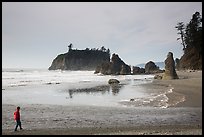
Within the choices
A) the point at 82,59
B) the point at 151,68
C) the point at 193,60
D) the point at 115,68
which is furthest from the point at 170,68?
the point at 82,59

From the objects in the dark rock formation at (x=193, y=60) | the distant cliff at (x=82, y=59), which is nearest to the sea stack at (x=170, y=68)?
the dark rock formation at (x=193, y=60)

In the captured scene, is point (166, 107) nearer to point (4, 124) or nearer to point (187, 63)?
point (4, 124)

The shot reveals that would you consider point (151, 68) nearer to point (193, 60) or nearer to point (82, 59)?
point (193, 60)

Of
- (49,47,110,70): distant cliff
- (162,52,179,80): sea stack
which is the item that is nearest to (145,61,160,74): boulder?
(162,52,179,80): sea stack

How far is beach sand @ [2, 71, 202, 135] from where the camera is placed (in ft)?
36.2

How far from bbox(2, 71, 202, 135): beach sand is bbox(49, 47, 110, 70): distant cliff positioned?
558ft

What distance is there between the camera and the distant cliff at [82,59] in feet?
619

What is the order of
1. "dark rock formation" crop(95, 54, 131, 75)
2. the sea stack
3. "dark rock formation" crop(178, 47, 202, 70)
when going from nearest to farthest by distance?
1. the sea stack
2. "dark rock formation" crop(178, 47, 202, 70)
3. "dark rock formation" crop(95, 54, 131, 75)

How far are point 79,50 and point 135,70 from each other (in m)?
114

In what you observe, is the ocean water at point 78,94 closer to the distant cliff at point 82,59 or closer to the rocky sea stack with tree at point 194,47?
the rocky sea stack with tree at point 194,47

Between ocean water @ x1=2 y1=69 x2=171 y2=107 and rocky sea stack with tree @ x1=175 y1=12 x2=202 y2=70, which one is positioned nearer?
ocean water @ x1=2 y1=69 x2=171 y2=107

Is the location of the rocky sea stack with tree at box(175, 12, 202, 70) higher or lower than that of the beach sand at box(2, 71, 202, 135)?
higher

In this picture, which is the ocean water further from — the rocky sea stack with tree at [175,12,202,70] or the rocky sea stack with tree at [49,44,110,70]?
the rocky sea stack with tree at [49,44,110,70]

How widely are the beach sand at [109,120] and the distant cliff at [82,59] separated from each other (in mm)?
170172
